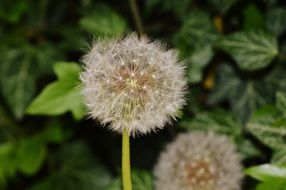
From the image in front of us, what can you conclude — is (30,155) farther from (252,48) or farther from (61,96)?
(252,48)

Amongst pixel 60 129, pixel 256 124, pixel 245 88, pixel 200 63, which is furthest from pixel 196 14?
pixel 60 129

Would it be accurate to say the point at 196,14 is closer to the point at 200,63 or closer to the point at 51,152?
the point at 200,63

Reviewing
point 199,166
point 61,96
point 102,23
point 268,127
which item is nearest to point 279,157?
point 268,127

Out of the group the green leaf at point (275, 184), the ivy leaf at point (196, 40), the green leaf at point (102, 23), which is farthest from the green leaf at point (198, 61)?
the green leaf at point (275, 184)

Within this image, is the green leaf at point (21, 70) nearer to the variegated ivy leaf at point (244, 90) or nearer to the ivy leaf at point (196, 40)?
the ivy leaf at point (196, 40)

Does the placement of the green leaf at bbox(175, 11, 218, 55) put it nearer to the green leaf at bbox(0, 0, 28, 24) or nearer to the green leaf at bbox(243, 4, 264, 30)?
the green leaf at bbox(243, 4, 264, 30)

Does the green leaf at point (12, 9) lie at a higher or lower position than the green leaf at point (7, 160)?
higher
